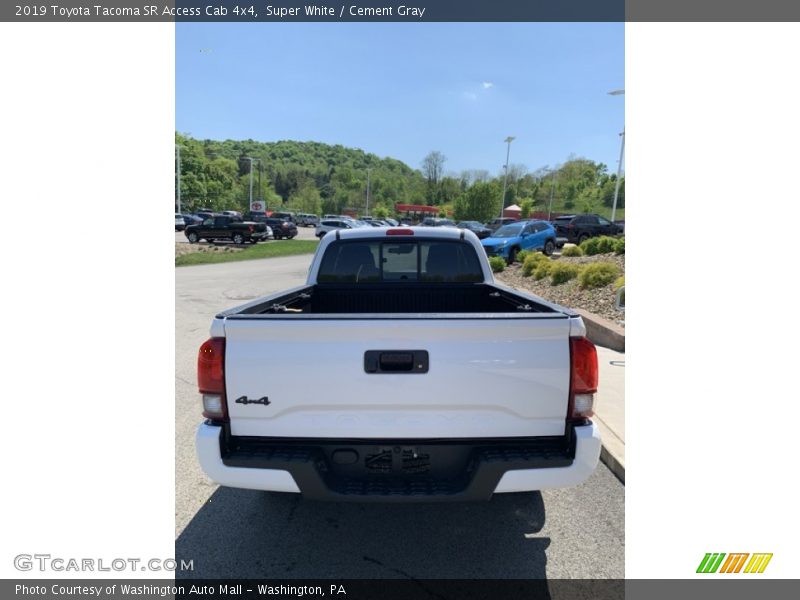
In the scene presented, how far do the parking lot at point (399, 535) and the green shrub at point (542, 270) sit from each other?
9701mm

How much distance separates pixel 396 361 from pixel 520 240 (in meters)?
18.3

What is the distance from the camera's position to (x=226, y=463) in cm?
239

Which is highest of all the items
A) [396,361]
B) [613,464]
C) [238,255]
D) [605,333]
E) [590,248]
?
[590,248]

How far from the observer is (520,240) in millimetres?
19688

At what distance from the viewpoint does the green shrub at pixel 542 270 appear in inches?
506

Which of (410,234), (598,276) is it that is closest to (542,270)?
(598,276)

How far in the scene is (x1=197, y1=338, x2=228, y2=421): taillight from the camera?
238 cm

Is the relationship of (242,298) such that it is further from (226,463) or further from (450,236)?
(226,463)

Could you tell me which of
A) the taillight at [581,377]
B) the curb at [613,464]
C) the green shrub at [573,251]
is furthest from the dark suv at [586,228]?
the taillight at [581,377]

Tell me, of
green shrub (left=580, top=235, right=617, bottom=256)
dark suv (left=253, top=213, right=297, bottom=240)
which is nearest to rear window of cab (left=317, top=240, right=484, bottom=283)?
green shrub (left=580, top=235, right=617, bottom=256)

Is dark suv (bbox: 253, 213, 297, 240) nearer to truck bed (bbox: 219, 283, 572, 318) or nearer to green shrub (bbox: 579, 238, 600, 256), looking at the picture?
green shrub (bbox: 579, 238, 600, 256)

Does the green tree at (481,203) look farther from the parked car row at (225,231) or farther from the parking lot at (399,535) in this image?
the parking lot at (399,535)

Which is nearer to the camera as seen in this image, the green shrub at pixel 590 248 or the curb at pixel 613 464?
the curb at pixel 613 464
